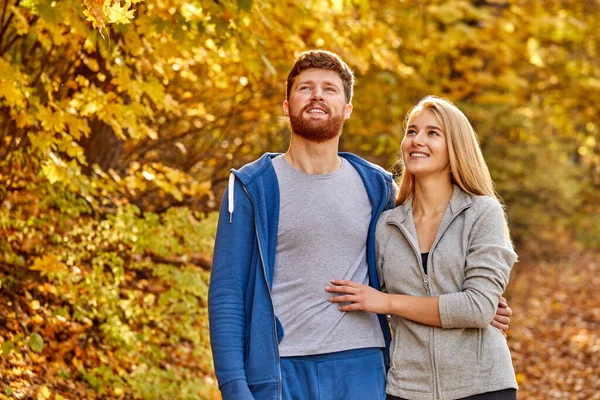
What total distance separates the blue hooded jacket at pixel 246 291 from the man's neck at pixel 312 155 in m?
0.14

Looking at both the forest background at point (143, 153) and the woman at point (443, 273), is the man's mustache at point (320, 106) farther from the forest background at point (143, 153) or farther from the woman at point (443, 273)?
the forest background at point (143, 153)

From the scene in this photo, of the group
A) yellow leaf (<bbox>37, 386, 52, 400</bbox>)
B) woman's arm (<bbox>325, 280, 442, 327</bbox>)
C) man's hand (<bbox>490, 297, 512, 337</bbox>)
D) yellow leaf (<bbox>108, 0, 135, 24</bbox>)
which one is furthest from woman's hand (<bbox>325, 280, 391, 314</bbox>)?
yellow leaf (<bbox>37, 386, 52, 400</bbox>)

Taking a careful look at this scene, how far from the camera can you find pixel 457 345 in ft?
10.8

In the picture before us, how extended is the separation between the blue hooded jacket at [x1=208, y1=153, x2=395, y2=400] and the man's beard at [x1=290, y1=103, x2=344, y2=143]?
22 cm

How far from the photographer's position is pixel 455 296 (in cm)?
323

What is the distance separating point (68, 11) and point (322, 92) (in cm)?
173

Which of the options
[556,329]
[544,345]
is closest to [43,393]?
[544,345]

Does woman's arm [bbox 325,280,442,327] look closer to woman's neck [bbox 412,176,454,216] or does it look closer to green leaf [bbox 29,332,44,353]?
woman's neck [bbox 412,176,454,216]

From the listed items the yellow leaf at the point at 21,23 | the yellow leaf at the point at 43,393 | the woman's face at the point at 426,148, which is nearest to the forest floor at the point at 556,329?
the yellow leaf at the point at 43,393

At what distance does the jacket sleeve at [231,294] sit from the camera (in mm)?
3125

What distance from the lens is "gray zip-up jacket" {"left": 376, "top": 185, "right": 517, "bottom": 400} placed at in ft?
10.6

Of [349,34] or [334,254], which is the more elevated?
[349,34]

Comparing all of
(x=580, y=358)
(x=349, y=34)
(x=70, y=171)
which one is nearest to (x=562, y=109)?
(x=580, y=358)

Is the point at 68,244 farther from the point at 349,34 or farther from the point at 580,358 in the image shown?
the point at 580,358
